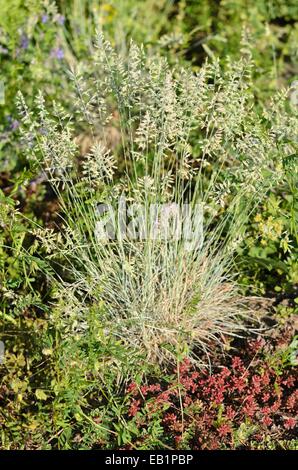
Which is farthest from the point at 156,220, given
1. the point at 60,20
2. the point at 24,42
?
the point at 60,20

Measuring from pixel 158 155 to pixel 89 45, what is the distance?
2.18 metres

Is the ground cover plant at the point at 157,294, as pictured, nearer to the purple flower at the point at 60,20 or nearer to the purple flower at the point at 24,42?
the purple flower at the point at 24,42

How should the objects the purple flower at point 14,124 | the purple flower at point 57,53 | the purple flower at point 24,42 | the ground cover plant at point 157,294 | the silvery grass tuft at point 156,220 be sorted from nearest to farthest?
the ground cover plant at point 157,294 < the silvery grass tuft at point 156,220 < the purple flower at point 14,124 < the purple flower at point 24,42 < the purple flower at point 57,53

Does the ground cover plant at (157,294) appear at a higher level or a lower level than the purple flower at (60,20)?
lower

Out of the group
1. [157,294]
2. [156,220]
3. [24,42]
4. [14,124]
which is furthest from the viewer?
[24,42]

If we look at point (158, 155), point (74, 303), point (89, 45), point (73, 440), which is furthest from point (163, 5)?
point (73, 440)

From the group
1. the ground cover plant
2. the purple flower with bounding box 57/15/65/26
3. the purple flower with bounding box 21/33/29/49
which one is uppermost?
the purple flower with bounding box 57/15/65/26

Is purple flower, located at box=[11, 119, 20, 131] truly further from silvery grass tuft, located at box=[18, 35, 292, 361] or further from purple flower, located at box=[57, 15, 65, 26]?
silvery grass tuft, located at box=[18, 35, 292, 361]

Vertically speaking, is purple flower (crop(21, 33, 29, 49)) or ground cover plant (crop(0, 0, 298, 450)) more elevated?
purple flower (crop(21, 33, 29, 49))

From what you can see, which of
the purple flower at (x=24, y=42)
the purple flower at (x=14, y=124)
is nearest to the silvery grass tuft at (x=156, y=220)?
the purple flower at (x=14, y=124)

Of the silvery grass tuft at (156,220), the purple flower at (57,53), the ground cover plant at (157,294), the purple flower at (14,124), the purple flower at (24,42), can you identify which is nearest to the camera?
the ground cover plant at (157,294)

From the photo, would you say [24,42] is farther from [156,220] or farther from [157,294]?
[157,294]

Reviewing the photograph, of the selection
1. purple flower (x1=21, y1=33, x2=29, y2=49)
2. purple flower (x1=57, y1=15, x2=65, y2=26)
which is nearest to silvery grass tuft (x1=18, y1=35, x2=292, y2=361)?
purple flower (x1=21, y1=33, x2=29, y2=49)

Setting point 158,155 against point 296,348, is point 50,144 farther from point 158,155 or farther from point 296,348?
point 296,348
